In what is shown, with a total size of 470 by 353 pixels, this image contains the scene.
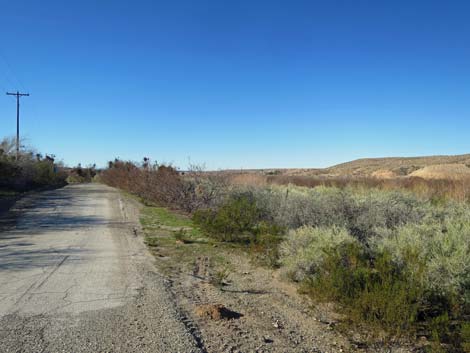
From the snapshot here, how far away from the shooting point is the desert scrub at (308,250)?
266 inches

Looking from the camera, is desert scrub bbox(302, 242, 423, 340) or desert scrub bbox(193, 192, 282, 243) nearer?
desert scrub bbox(302, 242, 423, 340)

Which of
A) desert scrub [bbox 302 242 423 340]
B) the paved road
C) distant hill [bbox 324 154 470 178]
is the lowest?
the paved road

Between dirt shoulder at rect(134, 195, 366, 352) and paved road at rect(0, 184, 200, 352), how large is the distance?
0.30 m

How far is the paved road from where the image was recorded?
456 centimetres

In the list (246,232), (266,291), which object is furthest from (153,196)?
(266,291)

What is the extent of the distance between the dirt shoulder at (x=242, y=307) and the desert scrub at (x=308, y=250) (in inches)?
14.4

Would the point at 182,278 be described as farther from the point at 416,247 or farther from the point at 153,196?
the point at 153,196

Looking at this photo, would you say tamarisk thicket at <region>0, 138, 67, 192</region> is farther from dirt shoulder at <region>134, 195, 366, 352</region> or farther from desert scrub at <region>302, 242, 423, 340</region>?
desert scrub at <region>302, 242, 423, 340</region>

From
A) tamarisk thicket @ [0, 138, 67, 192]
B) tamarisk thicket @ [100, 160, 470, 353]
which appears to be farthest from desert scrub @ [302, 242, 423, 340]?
tamarisk thicket @ [0, 138, 67, 192]

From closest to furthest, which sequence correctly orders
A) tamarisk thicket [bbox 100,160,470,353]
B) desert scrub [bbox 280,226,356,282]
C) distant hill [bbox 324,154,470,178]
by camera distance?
tamarisk thicket [bbox 100,160,470,353] → desert scrub [bbox 280,226,356,282] → distant hill [bbox 324,154,470,178]

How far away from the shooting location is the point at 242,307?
6.01 metres

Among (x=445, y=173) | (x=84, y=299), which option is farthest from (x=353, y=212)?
(x=445, y=173)

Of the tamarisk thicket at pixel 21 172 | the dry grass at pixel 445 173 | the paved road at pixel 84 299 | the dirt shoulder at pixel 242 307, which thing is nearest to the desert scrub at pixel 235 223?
the dirt shoulder at pixel 242 307

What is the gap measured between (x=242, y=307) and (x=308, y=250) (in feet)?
5.29
